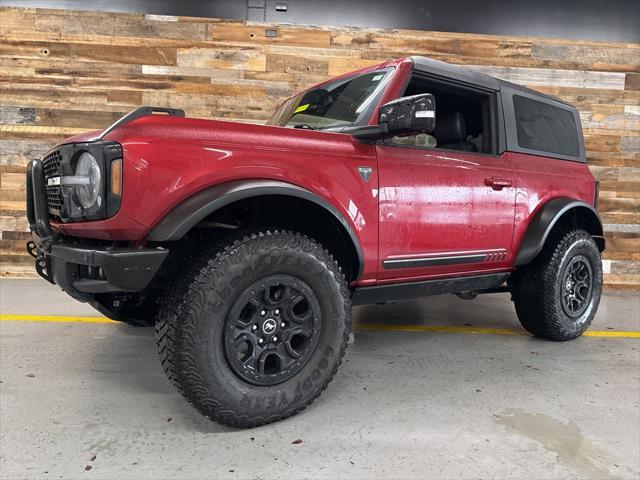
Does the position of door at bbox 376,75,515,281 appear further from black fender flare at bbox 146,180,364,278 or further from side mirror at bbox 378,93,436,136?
black fender flare at bbox 146,180,364,278

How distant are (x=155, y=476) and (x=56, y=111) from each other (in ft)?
14.7

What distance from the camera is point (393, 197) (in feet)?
6.89

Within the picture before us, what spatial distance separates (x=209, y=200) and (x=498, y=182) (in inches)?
71.1

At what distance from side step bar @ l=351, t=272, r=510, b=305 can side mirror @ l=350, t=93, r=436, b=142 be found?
2.72ft

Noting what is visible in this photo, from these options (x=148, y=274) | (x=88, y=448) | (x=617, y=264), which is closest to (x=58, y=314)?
(x=88, y=448)

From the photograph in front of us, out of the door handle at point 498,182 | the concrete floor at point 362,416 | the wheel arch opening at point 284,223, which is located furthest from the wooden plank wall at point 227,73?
the wheel arch opening at point 284,223

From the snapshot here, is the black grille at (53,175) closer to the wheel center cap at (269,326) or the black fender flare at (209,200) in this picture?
the black fender flare at (209,200)

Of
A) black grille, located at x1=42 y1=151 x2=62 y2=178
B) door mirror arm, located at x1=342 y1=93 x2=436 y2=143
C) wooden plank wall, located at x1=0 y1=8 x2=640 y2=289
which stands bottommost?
black grille, located at x1=42 y1=151 x2=62 y2=178

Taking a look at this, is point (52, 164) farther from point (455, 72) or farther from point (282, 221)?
point (455, 72)

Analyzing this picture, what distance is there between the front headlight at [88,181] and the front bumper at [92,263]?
0.60 feet

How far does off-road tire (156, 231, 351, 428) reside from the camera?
5.14 feet

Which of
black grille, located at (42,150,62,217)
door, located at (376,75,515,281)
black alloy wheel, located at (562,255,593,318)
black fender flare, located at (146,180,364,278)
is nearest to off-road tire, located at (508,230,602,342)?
black alloy wheel, located at (562,255,593,318)

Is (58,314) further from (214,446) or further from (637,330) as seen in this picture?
(637,330)

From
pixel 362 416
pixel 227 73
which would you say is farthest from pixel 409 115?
pixel 227 73
